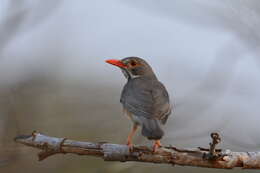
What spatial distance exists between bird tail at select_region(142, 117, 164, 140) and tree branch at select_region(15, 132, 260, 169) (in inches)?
9.6

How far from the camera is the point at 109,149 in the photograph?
12.7ft

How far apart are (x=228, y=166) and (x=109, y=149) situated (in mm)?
1120

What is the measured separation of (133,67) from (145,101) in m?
1.01

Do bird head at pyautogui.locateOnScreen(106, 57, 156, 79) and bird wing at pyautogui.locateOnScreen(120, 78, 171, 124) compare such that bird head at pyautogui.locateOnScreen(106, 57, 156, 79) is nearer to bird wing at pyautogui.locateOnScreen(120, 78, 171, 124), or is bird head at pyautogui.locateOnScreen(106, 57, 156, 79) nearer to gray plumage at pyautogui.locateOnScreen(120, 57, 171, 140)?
gray plumage at pyautogui.locateOnScreen(120, 57, 171, 140)

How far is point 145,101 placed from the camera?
14.0 ft

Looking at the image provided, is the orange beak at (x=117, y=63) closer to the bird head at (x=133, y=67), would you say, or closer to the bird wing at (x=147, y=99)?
the bird head at (x=133, y=67)

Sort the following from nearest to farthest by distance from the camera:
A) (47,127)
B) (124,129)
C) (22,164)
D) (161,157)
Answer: (161,157)
(22,164)
(47,127)
(124,129)

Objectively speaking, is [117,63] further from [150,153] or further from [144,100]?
[150,153]

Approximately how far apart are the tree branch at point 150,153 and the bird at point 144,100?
0.29 ft

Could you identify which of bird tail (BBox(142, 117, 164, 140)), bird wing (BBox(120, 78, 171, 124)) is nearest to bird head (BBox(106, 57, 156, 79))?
bird wing (BBox(120, 78, 171, 124))

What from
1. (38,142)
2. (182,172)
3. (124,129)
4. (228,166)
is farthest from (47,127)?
(228,166)

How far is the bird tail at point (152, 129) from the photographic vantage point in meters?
3.65

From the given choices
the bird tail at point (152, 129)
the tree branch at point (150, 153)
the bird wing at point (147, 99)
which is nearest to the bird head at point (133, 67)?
the bird wing at point (147, 99)

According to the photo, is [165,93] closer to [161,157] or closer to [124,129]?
[161,157]
